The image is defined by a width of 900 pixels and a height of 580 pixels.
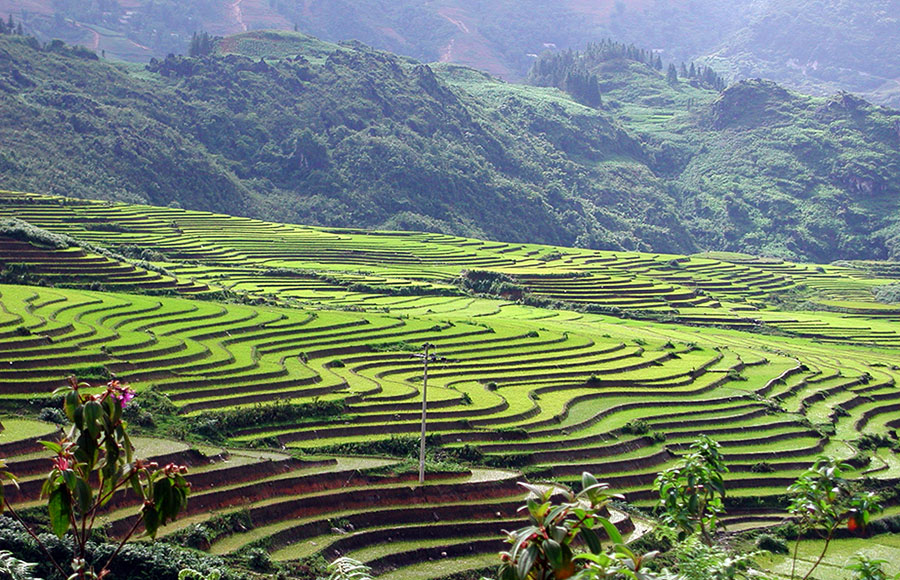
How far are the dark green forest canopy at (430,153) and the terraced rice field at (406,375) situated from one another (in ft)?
142

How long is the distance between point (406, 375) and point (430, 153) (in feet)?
366

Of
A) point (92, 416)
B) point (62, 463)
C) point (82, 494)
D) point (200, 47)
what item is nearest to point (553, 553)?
point (82, 494)

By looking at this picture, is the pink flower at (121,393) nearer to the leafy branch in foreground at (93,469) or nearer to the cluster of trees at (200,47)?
the leafy branch in foreground at (93,469)

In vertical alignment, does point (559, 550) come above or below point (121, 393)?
below

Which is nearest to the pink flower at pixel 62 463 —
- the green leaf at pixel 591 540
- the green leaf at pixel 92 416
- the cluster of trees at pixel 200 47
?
the green leaf at pixel 92 416

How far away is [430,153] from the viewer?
15412cm

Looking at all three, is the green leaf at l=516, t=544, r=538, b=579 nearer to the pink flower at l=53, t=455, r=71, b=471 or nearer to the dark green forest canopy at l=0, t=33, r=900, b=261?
the pink flower at l=53, t=455, r=71, b=471

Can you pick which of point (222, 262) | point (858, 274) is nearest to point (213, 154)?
point (222, 262)

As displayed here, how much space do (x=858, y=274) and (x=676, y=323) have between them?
5245 centimetres

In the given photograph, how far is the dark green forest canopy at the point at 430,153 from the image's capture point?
421 ft

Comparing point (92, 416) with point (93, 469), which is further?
point (93, 469)

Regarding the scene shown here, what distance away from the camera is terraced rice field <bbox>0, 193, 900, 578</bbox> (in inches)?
1153

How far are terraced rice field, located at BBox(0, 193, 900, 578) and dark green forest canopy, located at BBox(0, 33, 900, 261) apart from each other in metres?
43.1

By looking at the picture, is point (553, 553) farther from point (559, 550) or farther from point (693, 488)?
point (693, 488)
